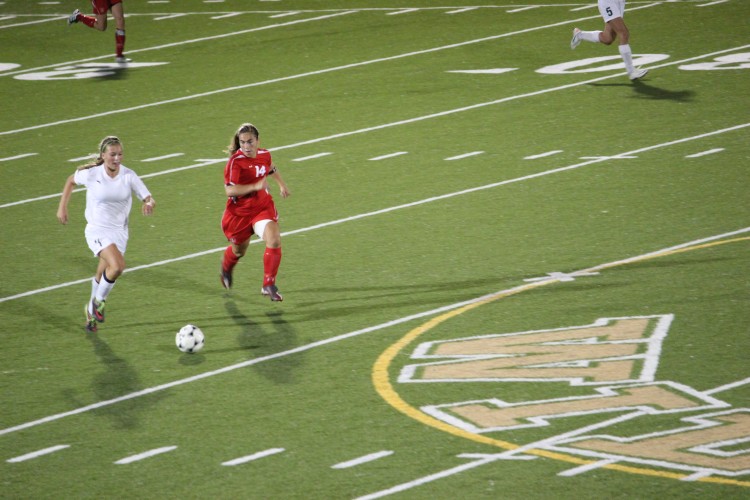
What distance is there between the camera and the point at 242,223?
12.9 metres

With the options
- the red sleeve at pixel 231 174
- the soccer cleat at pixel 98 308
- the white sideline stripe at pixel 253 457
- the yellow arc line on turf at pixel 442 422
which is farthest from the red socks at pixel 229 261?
the white sideline stripe at pixel 253 457

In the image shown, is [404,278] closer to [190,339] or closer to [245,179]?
[245,179]

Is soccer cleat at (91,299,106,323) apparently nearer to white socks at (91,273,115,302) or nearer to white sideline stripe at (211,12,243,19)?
white socks at (91,273,115,302)

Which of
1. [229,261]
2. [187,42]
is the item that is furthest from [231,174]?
[187,42]

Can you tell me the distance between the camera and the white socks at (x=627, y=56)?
70.2 feet

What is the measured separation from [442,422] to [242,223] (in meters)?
4.01

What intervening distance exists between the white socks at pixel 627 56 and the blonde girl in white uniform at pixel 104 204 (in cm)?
1121

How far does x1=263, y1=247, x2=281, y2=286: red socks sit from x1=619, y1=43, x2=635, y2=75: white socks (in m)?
10.4

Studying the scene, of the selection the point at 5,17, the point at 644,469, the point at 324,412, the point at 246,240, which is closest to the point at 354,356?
the point at 324,412

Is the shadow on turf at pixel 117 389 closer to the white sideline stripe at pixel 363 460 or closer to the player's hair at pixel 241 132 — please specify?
the white sideline stripe at pixel 363 460

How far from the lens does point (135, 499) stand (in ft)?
27.8

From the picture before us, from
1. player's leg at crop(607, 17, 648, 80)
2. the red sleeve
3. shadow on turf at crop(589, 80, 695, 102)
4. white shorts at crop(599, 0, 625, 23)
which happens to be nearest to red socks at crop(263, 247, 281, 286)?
the red sleeve

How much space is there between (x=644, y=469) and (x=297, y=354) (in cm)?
355

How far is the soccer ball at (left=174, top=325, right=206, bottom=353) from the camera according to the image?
37.2 feet
